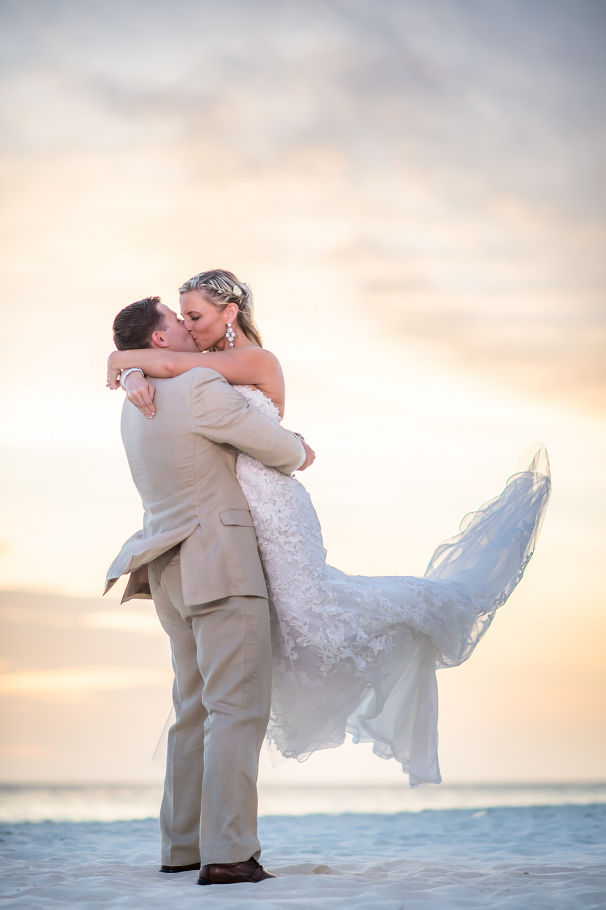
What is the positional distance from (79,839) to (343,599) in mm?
4298

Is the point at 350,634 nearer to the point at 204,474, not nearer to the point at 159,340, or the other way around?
the point at 204,474

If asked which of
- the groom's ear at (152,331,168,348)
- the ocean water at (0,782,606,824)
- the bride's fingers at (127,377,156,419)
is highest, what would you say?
the groom's ear at (152,331,168,348)

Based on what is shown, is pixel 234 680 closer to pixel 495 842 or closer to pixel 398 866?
pixel 398 866

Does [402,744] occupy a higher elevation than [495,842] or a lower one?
higher

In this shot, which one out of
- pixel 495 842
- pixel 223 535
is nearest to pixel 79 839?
pixel 495 842

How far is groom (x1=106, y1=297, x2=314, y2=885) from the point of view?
3.62 metres

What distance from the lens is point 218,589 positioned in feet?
12.2

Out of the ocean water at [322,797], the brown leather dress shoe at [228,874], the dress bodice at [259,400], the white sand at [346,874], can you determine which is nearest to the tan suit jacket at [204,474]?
the dress bodice at [259,400]

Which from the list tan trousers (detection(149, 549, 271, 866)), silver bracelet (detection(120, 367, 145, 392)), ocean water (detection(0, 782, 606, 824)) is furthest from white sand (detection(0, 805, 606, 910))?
ocean water (detection(0, 782, 606, 824))

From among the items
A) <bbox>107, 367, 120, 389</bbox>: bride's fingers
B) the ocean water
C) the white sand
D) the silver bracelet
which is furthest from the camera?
the ocean water

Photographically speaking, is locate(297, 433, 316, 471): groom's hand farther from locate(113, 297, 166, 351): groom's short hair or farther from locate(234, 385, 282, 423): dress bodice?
locate(113, 297, 166, 351): groom's short hair

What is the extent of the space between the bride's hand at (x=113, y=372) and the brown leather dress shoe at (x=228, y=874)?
6.41 ft

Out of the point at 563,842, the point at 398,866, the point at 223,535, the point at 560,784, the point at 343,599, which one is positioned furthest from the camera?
the point at 560,784

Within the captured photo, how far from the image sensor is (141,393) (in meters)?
3.78
